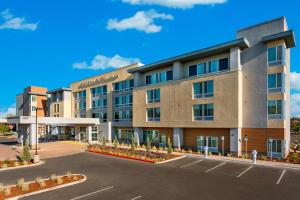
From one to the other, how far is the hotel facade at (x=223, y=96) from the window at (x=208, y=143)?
13 cm

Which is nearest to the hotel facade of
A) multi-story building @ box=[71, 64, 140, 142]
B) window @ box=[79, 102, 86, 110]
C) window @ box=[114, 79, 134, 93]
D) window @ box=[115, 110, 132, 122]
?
window @ box=[115, 110, 132, 122]

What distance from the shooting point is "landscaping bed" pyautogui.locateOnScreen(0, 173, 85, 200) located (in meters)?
14.2

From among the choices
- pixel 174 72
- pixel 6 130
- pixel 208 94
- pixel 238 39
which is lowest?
pixel 6 130

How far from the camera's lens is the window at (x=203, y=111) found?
30.9 metres

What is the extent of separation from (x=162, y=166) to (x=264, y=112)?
13.9 meters

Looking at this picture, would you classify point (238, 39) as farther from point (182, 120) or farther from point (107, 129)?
point (107, 129)

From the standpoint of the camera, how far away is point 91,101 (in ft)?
175

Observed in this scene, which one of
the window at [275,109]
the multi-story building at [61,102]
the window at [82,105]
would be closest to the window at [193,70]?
the window at [275,109]

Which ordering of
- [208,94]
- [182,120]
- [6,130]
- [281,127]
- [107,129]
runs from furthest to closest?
[6,130] < [107,129] < [182,120] < [208,94] < [281,127]

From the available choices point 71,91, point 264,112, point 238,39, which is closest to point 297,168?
point 264,112

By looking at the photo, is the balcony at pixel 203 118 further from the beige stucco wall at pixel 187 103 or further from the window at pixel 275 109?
the window at pixel 275 109

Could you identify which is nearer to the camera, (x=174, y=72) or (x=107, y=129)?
(x=174, y=72)

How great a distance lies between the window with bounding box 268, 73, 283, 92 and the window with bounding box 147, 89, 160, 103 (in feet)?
54.5

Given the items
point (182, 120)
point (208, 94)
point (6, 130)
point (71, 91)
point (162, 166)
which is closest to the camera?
point (162, 166)
